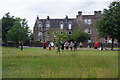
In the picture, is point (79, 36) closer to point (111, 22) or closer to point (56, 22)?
point (56, 22)

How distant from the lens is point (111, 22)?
45.5 m

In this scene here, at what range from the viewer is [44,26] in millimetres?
93438

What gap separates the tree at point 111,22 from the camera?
149ft

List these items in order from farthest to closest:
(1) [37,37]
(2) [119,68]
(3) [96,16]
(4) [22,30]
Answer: (1) [37,37], (3) [96,16], (4) [22,30], (2) [119,68]

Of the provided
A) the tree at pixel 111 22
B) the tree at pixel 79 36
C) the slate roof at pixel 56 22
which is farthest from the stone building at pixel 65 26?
the tree at pixel 111 22

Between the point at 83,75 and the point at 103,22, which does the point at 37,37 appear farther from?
the point at 83,75

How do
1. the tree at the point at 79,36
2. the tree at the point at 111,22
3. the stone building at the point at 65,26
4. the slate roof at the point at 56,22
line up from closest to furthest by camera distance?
the tree at the point at 111,22 → the tree at the point at 79,36 → the stone building at the point at 65,26 → the slate roof at the point at 56,22

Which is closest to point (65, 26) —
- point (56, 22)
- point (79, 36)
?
point (56, 22)

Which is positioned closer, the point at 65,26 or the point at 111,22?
the point at 111,22

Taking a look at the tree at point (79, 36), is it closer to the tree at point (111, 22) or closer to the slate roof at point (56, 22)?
the slate roof at point (56, 22)

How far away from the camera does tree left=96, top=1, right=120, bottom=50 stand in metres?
45.6

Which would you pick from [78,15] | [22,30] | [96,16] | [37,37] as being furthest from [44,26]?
[22,30]

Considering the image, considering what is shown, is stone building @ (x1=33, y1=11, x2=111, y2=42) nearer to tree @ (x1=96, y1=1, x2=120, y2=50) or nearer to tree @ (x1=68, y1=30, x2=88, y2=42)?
tree @ (x1=68, y1=30, x2=88, y2=42)

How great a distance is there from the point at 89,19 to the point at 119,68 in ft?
244
